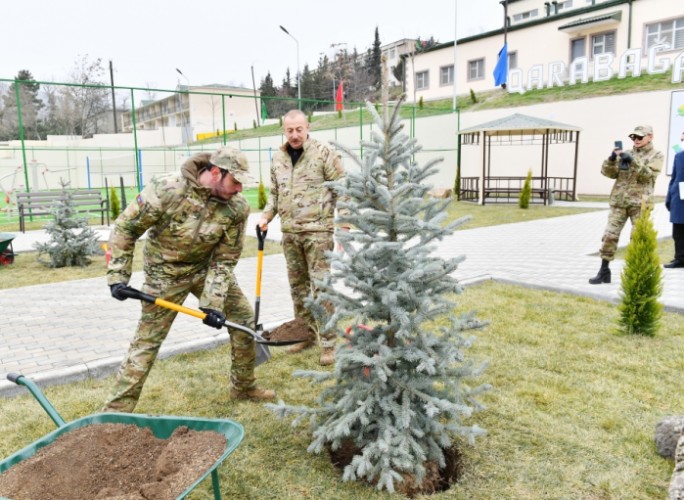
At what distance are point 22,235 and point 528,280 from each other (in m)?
10.9

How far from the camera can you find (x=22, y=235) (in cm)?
1195

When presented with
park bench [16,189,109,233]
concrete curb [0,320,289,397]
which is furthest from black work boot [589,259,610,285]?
park bench [16,189,109,233]

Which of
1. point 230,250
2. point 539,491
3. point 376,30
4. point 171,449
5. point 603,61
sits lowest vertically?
point 539,491

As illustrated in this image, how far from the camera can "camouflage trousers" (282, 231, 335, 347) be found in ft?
13.9

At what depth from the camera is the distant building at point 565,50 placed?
23.7 meters

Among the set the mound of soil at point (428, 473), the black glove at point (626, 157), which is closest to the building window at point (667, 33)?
the black glove at point (626, 157)

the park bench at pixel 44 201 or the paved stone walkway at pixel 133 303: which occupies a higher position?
the park bench at pixel 44 201

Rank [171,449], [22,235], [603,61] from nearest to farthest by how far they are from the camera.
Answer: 1. [171,449]
2. [22,235]
3. [603,61]

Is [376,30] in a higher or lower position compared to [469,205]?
higher

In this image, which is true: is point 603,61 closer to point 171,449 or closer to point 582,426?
point 582,426

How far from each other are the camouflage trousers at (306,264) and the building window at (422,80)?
113 ft

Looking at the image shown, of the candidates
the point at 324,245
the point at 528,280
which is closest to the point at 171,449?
the point at 324,245

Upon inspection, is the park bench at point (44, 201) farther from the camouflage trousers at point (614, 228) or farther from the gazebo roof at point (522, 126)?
the gazebo roof at point (522, 126)

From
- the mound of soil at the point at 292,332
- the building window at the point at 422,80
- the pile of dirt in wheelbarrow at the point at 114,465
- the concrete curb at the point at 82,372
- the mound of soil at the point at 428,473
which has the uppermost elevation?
the building window at the point at 422,80
